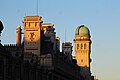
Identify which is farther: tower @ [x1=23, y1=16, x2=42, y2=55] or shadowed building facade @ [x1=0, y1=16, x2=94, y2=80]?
tower @ [x1=23, y1=16, x2=42, y2=55]

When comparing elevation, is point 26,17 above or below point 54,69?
above

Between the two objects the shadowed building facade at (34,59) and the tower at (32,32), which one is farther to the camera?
the tower at (32,32)

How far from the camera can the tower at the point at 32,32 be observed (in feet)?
490

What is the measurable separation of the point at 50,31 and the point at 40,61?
159 ft

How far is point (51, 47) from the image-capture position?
482 ft

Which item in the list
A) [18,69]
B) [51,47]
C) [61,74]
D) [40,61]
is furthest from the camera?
[51,47]

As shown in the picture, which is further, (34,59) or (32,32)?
(32,32)

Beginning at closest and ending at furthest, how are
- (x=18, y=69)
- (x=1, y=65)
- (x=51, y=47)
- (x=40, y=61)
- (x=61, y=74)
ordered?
(x=1, y=65), (x=18, y=69), (x=40, y=61), (x=61, y=74), (x=51, y=47)

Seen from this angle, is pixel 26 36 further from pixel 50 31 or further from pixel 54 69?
pixel 54 69

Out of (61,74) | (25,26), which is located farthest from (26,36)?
(61,74)

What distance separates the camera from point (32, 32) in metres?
152

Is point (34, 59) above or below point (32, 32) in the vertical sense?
below

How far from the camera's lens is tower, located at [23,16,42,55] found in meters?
149

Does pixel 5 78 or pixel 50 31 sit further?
pixel 50 31
